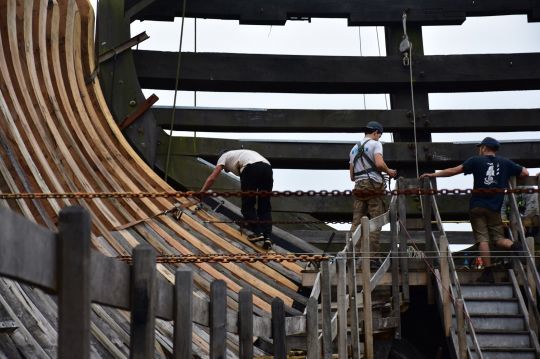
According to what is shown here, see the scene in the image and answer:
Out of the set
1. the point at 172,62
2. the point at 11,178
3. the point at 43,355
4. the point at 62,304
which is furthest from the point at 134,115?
the point at 62,304

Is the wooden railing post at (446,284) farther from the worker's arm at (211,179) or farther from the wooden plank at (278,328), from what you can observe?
the wooden plank at (278,328)

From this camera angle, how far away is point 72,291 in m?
3.58

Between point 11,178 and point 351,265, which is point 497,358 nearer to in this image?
point 351,265

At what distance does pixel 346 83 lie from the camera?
43.3 ft

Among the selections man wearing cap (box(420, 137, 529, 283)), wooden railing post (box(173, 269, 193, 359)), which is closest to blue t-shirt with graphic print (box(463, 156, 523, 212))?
man wearing cap (box(420, 137, 529, 283))

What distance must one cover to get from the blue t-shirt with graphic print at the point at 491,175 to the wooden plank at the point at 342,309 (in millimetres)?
2213

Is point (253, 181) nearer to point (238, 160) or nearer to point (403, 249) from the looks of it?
point (238, 160)

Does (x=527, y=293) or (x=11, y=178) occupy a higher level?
(x=11, y=178)

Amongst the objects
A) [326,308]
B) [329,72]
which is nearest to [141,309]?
[326,308]

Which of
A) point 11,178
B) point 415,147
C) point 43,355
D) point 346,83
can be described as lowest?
point 43,355

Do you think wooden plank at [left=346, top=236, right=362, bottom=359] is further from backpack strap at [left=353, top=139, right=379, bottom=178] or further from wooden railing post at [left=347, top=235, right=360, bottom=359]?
backpack strap at [left=353, top=139, right=379, bottom=178]

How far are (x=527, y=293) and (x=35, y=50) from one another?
195 inches

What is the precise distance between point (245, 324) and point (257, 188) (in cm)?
486

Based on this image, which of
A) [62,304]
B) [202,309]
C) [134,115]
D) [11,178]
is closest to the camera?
[62,304]
